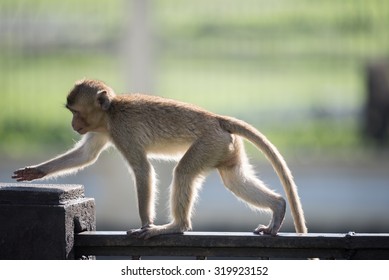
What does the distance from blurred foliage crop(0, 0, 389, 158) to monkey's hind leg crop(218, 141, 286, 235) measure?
5143 mm

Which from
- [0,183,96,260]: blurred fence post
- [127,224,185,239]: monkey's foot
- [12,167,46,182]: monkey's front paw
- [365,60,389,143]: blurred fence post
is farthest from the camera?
[365,60,389,143]: blurred fence post

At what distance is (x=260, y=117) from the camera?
10625 mm

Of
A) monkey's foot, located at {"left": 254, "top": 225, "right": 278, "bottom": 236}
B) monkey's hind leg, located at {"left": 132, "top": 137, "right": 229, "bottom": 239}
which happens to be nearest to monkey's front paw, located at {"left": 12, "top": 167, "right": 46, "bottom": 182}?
monkey's hind leg, located at {"left": 132, "top": 137, "right": 229, "bottom": 239}

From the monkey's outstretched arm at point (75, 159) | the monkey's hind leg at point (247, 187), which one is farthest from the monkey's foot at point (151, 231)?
the monkey's outstretched arm at point (75, 159)

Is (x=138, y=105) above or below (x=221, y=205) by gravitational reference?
above

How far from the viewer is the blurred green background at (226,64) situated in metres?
10.4

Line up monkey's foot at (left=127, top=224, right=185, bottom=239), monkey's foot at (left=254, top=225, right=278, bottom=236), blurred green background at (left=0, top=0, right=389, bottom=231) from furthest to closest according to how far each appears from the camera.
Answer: blurred green background at (left=0, top=0, right=389, bottom=231) → monkey's foot at (left=254, top=225, right=278, bottom=236) → monkey's foot at (left=127, top=224, right=185, bottom=239)

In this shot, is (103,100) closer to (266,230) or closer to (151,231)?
(151,231)

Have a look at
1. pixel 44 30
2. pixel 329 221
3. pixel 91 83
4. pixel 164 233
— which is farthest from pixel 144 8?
pixel 164 233

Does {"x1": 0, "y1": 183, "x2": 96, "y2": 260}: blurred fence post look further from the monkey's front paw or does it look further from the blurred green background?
the blurred green background

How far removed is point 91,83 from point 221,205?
15.4 feet

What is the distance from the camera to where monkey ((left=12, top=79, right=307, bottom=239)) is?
16.8 ft
